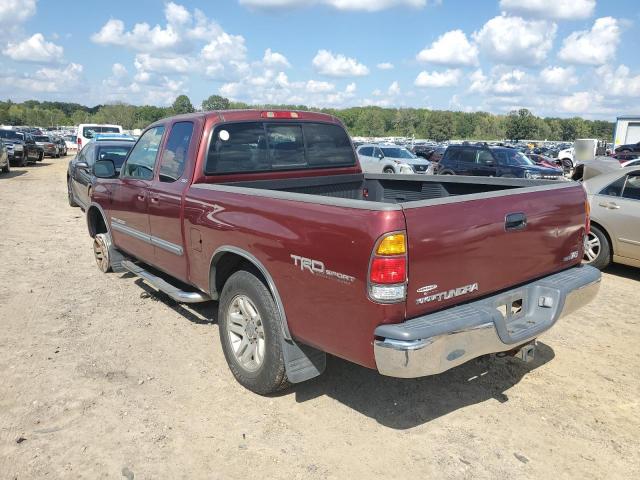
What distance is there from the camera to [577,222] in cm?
378

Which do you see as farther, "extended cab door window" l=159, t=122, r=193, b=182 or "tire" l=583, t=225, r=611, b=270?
"tire" l=583, t=225, r=611, b=270

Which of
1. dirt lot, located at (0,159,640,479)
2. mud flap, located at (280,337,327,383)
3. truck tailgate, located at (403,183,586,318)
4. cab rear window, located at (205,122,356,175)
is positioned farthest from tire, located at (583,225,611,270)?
mud flap, located at (280,337,327,383)

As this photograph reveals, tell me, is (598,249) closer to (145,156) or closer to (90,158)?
(145,156)

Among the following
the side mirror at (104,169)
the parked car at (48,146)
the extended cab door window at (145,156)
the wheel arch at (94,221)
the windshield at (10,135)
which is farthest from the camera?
the parked car at (48,146)

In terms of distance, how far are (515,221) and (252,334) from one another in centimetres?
196

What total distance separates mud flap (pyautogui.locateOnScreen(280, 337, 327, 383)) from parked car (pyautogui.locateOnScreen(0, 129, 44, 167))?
25.7 meters

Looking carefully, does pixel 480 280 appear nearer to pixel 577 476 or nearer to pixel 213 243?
pixel 577 476

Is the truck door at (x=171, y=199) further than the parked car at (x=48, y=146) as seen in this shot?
No

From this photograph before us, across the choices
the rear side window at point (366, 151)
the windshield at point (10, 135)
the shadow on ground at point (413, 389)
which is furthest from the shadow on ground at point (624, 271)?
the windshield at point (10, 135)

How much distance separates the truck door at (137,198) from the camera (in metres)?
5.02

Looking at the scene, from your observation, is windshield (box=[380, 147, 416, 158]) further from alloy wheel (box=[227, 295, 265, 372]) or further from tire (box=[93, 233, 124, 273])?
alloy wheel (box=[227, 295, 265, 372])

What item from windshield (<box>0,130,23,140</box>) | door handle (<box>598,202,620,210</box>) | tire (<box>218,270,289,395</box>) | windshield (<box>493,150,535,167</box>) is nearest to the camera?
tire (<box>218,270,289,395</box>)

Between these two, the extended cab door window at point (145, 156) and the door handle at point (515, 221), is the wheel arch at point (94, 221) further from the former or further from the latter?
the door handle at point (515, 221)

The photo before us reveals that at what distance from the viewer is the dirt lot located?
3021 mm
